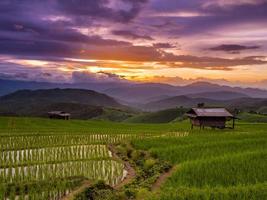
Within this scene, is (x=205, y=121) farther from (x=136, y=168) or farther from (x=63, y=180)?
(x=63, y=180)

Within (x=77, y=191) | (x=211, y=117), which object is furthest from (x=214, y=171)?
(x=211, y=117)

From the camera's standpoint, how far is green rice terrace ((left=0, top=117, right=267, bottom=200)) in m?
14.8

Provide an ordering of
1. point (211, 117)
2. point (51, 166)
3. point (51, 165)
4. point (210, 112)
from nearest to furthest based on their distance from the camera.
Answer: point (51, 166) → point (51, 165) → point (211, 117) → point (210, 112)

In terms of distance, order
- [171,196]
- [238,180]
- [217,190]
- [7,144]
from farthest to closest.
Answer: [7,144] < [238,180] < [217,190] < [171,196]

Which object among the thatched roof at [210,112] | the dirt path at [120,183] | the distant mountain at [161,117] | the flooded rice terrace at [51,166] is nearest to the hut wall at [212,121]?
the thatched roof at [210,112]

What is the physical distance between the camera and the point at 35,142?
3331cm

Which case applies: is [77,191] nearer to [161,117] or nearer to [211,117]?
[211,117]

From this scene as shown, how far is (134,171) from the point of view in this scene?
70.3 feet

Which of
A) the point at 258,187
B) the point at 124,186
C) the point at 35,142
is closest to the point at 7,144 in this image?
the point at 35,142

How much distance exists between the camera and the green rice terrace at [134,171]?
48.6ft

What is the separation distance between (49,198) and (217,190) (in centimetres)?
638

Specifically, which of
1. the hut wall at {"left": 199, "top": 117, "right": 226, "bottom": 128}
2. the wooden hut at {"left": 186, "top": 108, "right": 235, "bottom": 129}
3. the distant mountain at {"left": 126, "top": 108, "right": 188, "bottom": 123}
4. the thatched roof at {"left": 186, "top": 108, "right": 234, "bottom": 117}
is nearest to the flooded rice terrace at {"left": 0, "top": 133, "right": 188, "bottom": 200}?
the thatched roof at {"left": 186, "top": 108, "right": 234, "bottom": 117}

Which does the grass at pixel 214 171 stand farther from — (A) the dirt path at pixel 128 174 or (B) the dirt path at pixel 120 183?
(B) the dirt path at pixel 120 183

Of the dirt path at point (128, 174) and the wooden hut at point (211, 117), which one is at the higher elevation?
the wooden hut at point (211, 117)
